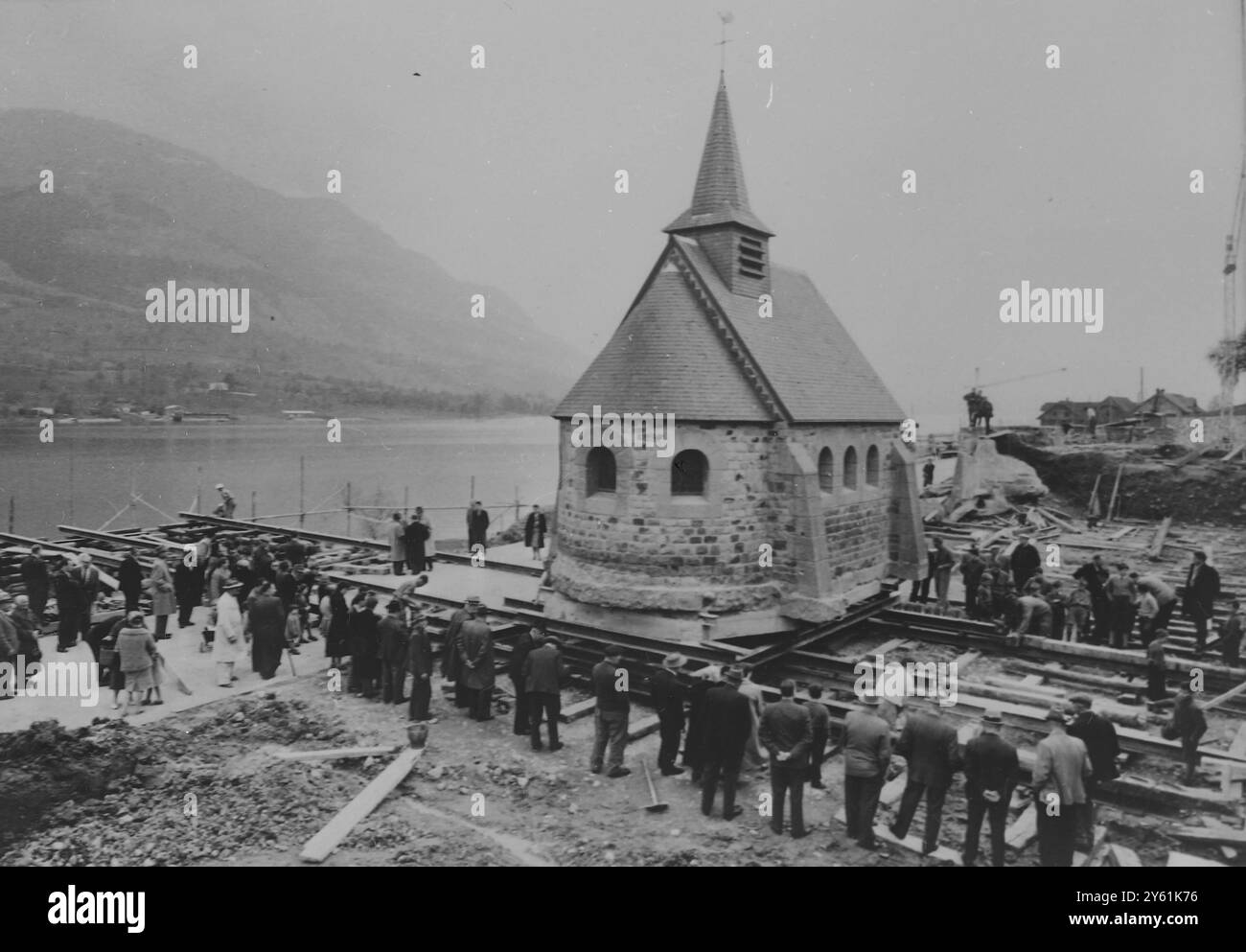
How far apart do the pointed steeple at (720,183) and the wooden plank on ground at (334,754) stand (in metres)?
13.2

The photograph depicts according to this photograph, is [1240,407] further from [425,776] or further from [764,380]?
[425,776]

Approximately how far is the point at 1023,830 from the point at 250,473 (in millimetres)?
76931

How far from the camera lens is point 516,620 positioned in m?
17.5

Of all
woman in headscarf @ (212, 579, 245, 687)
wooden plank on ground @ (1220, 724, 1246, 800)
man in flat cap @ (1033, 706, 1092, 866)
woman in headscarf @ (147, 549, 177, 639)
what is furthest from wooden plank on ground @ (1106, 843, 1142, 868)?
woman in headscarf @ (147, 549, 177, 639)

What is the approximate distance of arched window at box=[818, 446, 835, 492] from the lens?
714 inches

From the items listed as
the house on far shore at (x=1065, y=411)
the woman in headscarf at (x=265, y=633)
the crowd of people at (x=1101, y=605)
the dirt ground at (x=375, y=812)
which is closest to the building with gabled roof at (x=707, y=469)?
the crowd of people at (x=1101, y=605)

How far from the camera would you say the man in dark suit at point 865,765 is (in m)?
8.88

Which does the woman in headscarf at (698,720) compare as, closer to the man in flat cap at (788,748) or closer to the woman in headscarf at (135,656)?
the man in flat cap at (788,748)

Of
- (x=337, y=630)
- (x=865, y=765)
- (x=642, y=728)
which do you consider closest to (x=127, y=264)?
(x=337, y=630)

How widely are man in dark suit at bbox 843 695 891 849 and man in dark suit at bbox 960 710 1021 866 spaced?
0.91 metres

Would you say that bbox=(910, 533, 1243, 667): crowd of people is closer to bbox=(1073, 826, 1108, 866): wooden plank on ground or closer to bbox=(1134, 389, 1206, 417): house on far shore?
bbox=(1073, 826, 1108, 866): wooden plank on ground

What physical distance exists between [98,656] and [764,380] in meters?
13.8

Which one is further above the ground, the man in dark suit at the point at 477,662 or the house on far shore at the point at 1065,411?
the house on far shore at the point at 1065,411
